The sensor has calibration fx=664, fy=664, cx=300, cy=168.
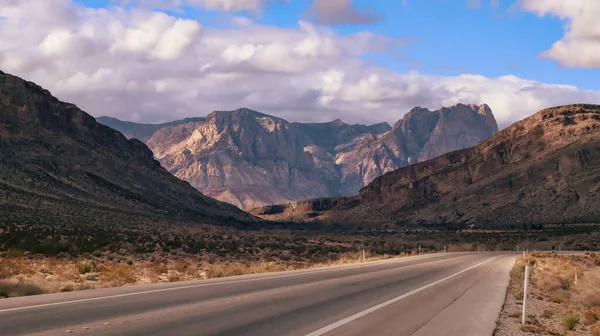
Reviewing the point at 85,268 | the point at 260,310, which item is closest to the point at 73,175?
the point at 85,268

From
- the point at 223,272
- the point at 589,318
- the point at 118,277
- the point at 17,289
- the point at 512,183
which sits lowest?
the point at 589,318

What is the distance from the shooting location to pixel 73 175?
376 feet

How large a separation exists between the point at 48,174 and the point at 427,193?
96.8m

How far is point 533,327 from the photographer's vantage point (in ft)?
46.5

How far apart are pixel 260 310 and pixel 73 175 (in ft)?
351

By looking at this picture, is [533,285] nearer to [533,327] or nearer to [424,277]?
[424,277]

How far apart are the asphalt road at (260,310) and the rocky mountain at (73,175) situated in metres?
46.6

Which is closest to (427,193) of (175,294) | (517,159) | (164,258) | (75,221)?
(517,159)

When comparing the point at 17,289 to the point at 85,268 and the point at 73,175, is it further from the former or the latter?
the point at 73,175

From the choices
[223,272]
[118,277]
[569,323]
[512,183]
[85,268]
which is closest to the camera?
[569,323]

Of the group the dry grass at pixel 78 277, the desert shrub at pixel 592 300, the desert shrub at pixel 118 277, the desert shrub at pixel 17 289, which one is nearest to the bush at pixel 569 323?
the desert shrub at pixel 592 300

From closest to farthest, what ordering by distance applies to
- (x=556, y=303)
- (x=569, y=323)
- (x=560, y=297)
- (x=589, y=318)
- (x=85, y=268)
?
(x=569, y=323), (x=589, y=318), (x=556, y=303), (x=560, y=297), (x=85, y=268)

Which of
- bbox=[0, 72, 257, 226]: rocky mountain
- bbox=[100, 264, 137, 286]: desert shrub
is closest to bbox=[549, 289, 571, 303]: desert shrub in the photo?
bbox=[100, 264, 137, 286]: desert shrub

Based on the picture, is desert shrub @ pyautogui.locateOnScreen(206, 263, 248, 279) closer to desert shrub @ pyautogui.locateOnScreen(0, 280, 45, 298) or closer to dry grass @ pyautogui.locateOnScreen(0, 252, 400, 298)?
dry grass @ pyautogui.locateOnScreen(0, 252, 400, 298)
